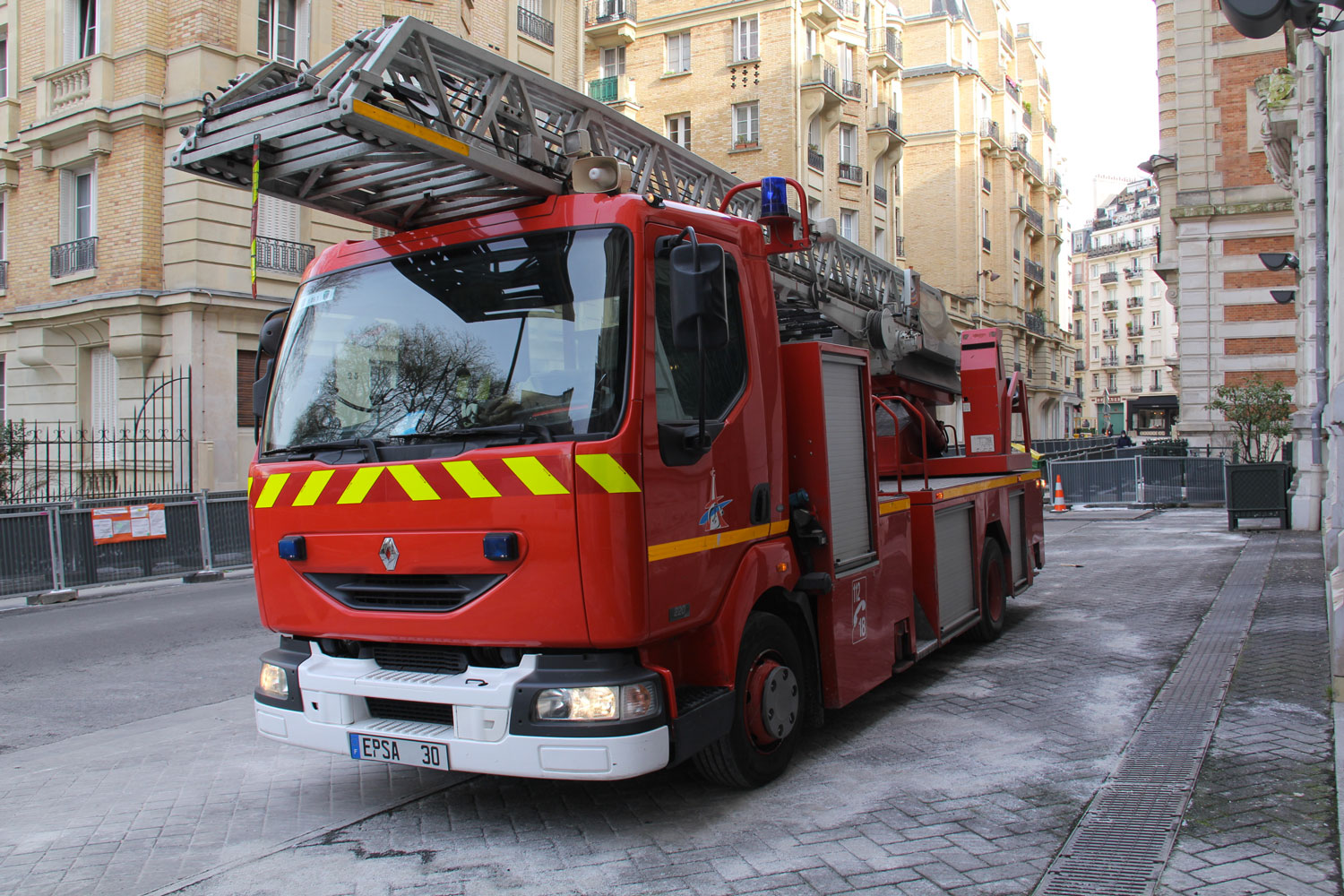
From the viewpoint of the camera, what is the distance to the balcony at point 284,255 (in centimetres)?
2009

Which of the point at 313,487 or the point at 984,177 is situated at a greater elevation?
the point at 984,177

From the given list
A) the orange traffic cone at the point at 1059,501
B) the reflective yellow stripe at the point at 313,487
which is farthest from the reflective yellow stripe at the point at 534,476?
the orange traffic cone at the point at 1059,501

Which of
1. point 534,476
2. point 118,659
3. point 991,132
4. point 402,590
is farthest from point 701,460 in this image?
point 991,132

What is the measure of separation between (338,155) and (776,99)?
1295 inches

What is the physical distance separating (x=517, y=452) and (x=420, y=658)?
1.00m

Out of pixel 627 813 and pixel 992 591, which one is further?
pixel 992 591

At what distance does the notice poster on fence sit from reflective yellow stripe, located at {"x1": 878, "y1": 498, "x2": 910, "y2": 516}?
11232 mm

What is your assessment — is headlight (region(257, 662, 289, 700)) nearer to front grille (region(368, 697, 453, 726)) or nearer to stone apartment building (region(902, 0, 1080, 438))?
front grille (region(368, 697, 453, 726))

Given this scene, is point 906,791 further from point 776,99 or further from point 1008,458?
point 776,99

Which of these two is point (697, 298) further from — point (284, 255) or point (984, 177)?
point (984, 177)

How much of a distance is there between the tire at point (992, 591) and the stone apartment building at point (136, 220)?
48.5ft

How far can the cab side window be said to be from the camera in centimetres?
434

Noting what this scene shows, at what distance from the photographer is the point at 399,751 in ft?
13.9

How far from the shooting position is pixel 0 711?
282 inches
